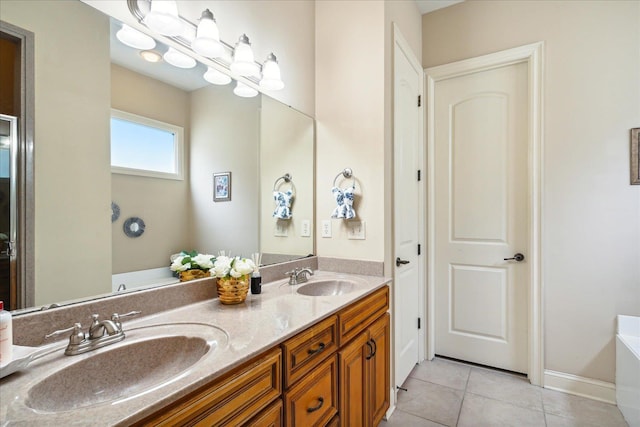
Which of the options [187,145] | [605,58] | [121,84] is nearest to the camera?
[121,84]

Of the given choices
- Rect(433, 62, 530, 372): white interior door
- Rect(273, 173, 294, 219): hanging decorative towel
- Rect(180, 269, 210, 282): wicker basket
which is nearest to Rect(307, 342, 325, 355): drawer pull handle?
Rect(180, 269, 210, 282): wicker basket

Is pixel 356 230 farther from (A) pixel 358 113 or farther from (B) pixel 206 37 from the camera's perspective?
(B) pixel 206 37

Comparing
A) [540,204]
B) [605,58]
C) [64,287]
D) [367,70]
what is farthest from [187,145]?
[605,58]

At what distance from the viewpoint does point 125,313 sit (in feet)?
A: 3.60

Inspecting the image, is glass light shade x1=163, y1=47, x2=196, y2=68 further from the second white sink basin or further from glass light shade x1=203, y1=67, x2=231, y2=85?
the second white sink basin

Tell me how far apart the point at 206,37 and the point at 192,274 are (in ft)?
3.35

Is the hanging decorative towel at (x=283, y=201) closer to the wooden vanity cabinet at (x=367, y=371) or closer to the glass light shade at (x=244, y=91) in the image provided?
the glass light shade at (x=244, y=91)

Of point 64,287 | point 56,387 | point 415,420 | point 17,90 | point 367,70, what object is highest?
point 367,70

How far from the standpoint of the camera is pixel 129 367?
2.95ft

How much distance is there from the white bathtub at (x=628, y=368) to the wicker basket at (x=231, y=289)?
2.12 meters

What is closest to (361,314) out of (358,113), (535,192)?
(358,113)

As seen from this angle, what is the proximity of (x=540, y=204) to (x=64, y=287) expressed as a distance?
2698 millimetres

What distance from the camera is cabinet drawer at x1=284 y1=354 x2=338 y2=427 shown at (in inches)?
41.7

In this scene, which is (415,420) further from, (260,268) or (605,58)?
(605,58)
